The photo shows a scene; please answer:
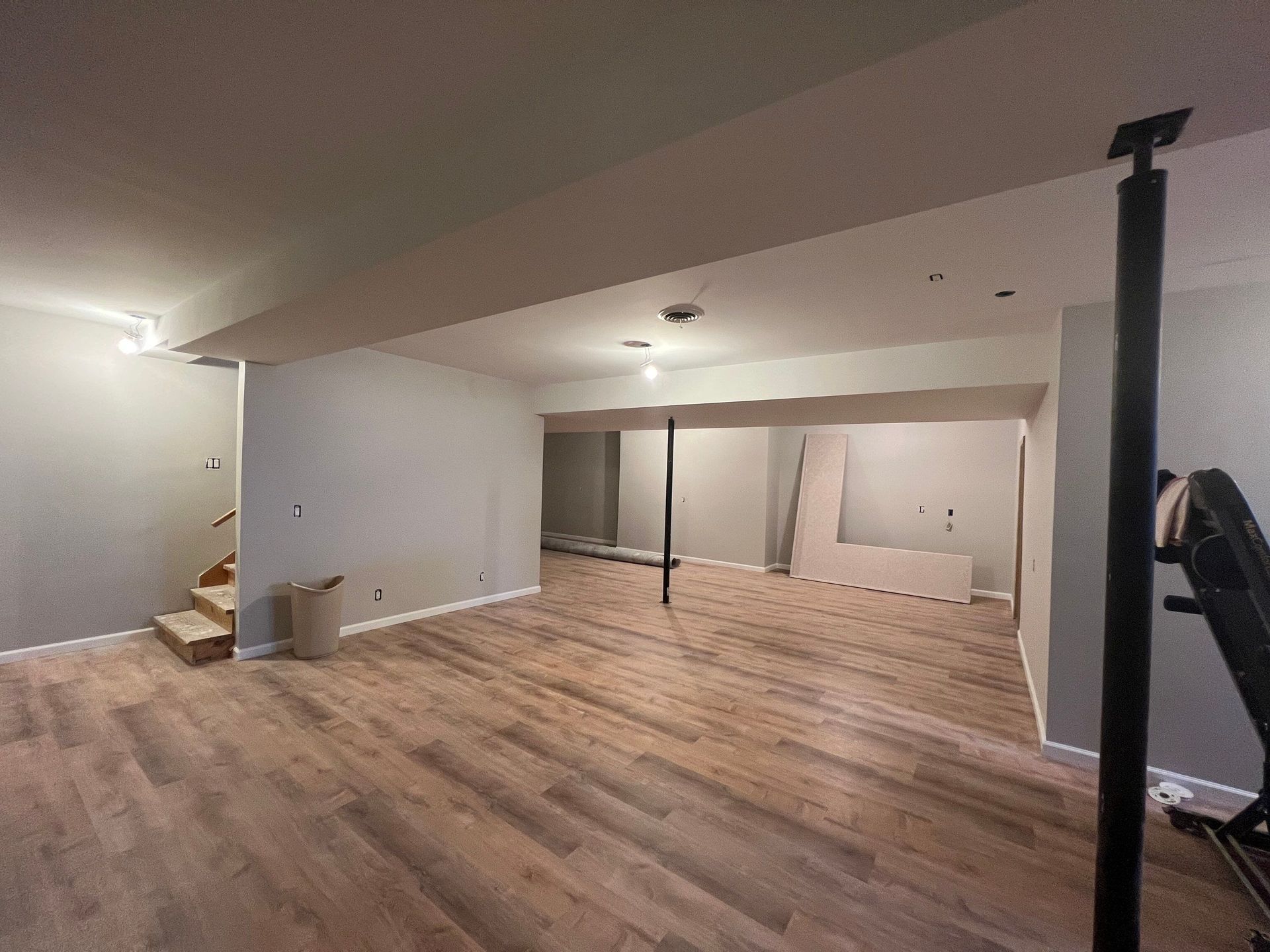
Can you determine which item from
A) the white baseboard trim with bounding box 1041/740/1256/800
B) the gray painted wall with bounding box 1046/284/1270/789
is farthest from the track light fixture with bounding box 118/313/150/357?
the white baseboard trim with bounding box 1041/740/1256/800

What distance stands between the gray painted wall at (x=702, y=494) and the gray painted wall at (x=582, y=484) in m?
0.57

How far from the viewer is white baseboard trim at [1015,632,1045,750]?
2.98 m

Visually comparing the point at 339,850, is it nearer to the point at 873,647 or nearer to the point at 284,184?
the point at 284,184

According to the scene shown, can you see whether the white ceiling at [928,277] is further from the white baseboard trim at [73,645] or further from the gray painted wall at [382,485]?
the white baseboard trim at [73,645]

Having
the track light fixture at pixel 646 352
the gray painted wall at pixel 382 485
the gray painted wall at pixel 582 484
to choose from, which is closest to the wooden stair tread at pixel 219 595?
the gray painted wall at pixel 382 485

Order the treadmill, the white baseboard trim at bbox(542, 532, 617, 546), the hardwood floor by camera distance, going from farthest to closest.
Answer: the white baseboard trim at bbox(542, 532, 617, 546) → the hardwood floor → the treadmill

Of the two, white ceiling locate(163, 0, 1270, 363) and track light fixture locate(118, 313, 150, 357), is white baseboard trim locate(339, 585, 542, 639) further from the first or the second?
white ceiling locate(163, 0, 1270, 363)

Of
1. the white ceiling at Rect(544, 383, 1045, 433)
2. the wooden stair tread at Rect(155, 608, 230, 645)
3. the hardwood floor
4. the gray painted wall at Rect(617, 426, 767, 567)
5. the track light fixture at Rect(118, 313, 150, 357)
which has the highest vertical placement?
the track light fixture at Rect(118, 313, 150, 357)

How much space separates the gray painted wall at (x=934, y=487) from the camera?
6.88 m

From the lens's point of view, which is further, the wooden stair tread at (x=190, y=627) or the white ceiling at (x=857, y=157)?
the wooden stair tread at (x=190, y=627)

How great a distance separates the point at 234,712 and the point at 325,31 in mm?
3582

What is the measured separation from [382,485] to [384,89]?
3.96 meters

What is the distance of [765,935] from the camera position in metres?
1.69

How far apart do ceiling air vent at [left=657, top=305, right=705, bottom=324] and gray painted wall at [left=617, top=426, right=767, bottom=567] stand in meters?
5.33
